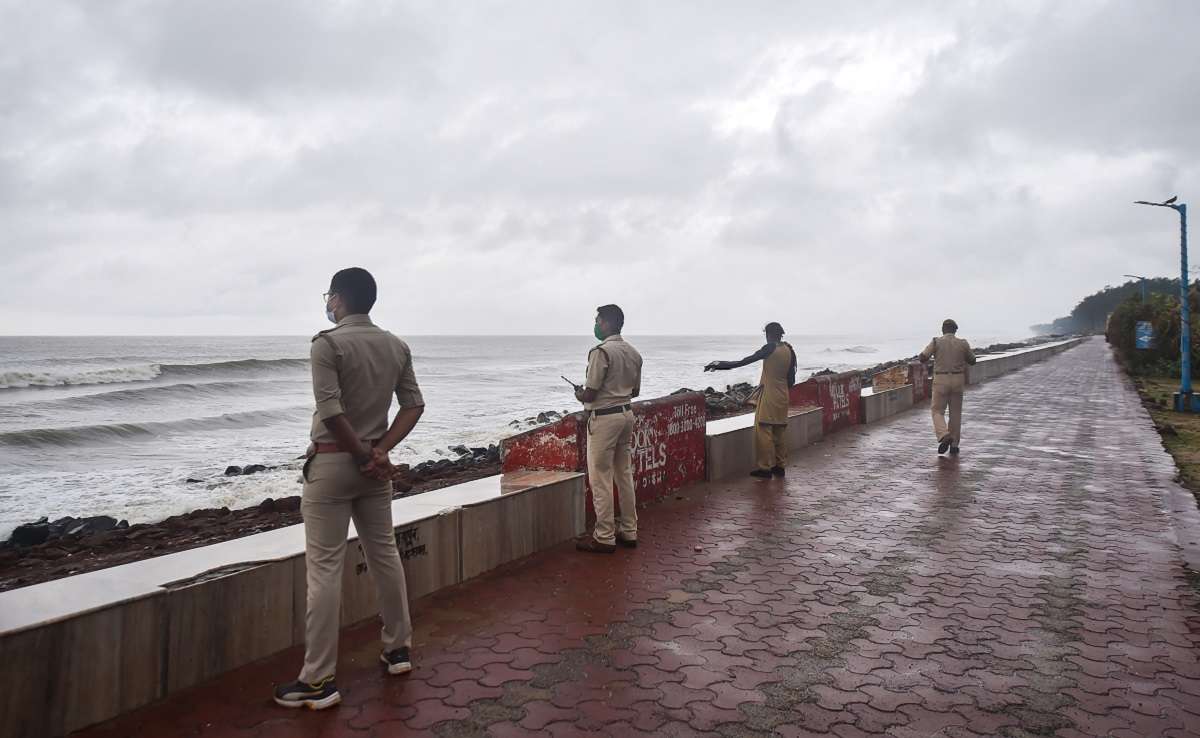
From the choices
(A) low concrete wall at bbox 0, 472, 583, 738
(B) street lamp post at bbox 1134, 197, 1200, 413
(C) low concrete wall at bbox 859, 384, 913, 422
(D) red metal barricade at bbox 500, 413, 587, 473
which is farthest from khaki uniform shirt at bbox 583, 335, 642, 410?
(B) street lamp post at bbox 1134, 197, 1200, 413

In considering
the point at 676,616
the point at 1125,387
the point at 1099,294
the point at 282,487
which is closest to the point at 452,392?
the point at 282,487

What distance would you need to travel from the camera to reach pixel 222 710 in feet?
10.9

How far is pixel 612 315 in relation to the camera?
229 inches

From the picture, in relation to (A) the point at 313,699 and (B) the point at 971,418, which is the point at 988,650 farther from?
(B) the point at 971,418

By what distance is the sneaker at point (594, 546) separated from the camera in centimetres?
582

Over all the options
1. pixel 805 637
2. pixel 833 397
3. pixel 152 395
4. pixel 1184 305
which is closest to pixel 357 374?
pixel 805 637

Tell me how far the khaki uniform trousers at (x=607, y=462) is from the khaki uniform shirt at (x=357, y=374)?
2.37 metres

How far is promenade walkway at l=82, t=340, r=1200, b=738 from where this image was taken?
3.24 metres

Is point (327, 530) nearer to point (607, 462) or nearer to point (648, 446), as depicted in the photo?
point (607, 462)

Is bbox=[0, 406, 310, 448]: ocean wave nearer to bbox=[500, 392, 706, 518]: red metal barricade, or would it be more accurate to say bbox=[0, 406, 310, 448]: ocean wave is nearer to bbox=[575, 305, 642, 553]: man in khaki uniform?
bbox=[500, 392, 706, 518]: red metal barricade

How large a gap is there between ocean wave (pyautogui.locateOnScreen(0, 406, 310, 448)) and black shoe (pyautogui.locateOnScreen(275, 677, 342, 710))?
1756 centimetres

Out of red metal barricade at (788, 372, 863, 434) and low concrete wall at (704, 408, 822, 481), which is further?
red metal barricade at (788, 372, 863, 434)

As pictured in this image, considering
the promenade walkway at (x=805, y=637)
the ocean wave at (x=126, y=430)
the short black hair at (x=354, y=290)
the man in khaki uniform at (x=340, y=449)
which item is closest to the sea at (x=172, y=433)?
the ocean wave at (x=126, y=430)

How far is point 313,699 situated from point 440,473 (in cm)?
904
